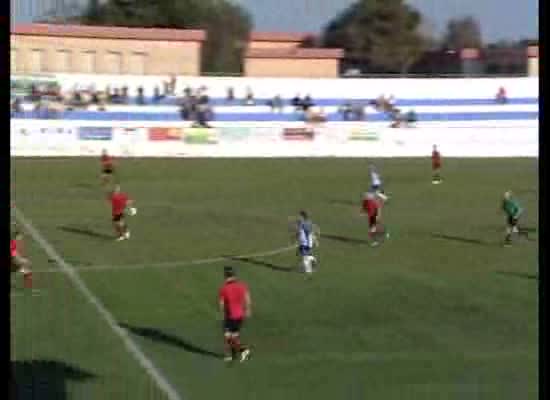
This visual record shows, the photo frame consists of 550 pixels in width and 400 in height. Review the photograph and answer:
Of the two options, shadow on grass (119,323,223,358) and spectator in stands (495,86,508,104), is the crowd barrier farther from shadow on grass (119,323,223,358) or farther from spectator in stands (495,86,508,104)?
shadow on grass (119,323,223,358)

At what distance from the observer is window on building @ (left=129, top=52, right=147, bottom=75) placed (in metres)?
58.0

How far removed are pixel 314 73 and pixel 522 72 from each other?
12.4 metres

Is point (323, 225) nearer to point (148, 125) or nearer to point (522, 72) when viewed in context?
point (148, 125)

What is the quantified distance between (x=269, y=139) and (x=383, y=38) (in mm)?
21583

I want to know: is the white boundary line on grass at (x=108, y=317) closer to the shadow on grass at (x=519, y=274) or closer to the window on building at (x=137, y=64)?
the shadow on grass at (x=519, y=274)

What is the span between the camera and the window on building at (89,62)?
56.1 m

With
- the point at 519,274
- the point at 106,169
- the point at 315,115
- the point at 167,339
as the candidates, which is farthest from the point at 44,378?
the point at 315,115

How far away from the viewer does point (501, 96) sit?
→ 58.4 meters

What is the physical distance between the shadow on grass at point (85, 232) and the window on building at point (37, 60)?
2377 cm

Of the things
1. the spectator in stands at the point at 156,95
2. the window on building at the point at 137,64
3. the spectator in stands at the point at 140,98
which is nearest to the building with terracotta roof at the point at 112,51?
the window on building at the point at 137,64

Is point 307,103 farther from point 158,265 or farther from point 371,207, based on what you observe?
point 158,265

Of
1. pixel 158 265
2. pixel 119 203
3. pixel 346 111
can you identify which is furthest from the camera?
pixel 346 111
